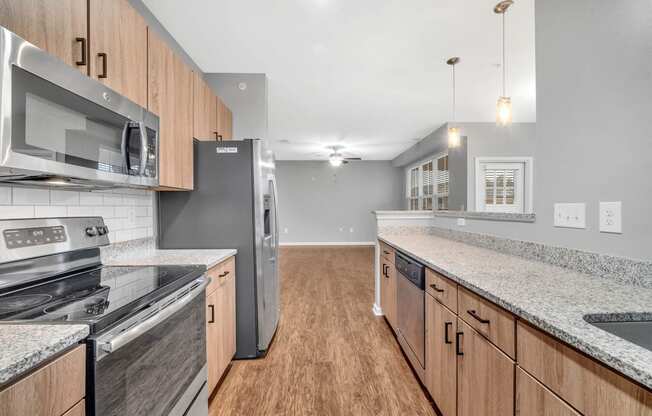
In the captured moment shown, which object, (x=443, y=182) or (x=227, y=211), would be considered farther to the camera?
(x=443, y=182)

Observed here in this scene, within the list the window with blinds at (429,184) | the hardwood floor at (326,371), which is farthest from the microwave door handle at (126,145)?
the window with blinds at (429,184)

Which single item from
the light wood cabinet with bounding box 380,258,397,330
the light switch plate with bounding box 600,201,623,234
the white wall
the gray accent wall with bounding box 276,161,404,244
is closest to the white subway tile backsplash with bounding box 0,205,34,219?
the white wall

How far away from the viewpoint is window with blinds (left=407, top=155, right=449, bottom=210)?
225 inches

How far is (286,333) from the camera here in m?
2.63

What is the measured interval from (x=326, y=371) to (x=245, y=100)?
2748 mm

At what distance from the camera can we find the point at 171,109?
176 centimetres

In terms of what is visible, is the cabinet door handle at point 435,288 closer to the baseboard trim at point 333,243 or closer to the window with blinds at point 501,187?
the window with blinds at point 501,187

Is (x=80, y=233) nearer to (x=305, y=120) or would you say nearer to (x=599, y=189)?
(x=599, y=189)

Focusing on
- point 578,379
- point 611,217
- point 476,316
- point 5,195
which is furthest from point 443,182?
point 5,195

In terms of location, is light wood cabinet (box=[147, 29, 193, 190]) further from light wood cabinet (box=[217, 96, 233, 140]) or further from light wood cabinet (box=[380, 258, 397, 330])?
light wood cabinet (box=[380, 258, 397, 330])

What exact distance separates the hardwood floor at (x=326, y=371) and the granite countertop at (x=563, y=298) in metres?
0.94

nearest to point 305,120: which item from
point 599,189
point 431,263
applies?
point 431,263

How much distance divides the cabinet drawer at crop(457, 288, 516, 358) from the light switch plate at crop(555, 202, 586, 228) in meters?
0.64

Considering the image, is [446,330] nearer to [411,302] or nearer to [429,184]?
[411,302]
